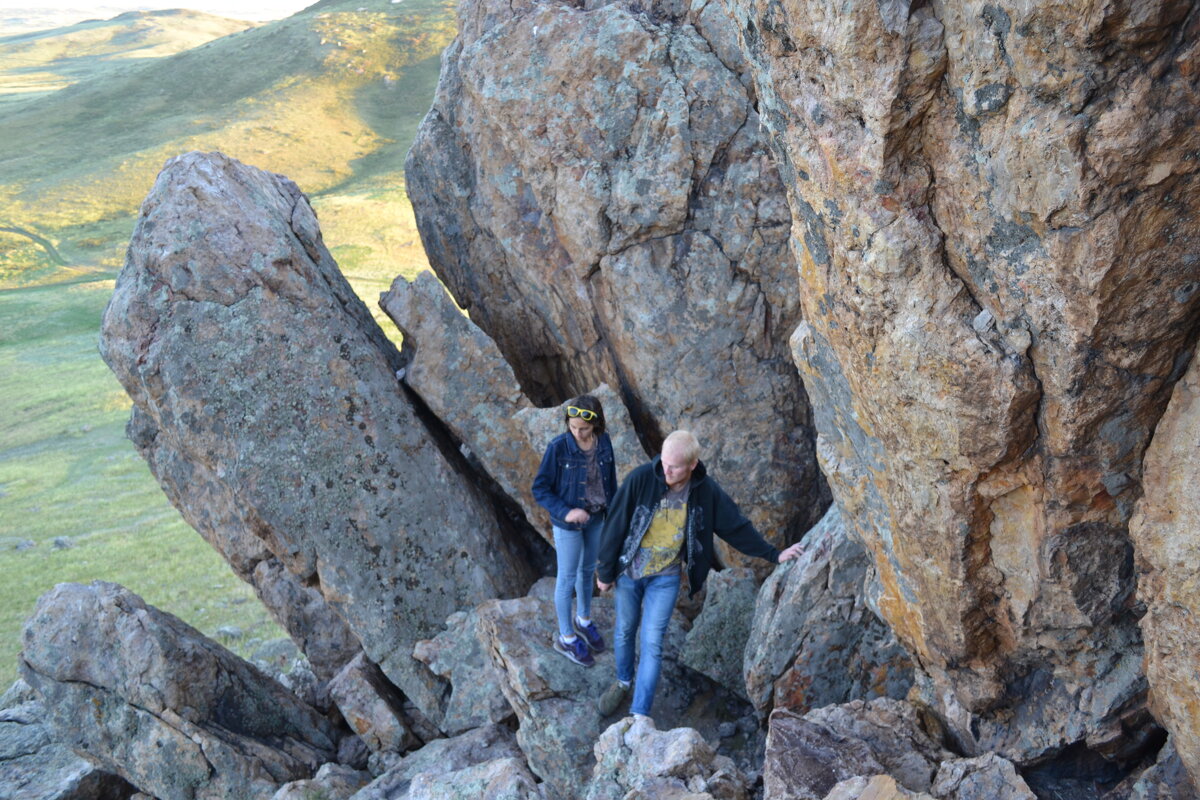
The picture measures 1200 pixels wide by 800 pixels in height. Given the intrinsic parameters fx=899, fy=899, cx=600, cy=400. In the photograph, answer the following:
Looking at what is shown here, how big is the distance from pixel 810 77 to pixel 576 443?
6.14 m

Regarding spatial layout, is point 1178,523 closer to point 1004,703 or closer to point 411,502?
point 1004,703

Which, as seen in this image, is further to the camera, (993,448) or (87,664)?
(87,664)

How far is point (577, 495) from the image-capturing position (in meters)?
12.5

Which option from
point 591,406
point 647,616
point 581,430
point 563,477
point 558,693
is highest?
point 591,406

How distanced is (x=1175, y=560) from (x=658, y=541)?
5.67m

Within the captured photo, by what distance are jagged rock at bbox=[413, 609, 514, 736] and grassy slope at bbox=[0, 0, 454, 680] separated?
12.6 m

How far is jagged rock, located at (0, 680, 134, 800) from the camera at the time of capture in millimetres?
15164

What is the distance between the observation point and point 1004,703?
31.2ft

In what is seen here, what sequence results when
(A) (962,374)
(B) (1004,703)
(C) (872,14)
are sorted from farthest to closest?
(B) (1004,703) → (A) (962,374) → (C) (872,14)

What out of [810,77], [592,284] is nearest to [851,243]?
[810,77]

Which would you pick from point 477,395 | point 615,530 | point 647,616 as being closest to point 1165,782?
point 647,616

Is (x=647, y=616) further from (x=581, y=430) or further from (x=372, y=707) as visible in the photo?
(x=372, y=707)

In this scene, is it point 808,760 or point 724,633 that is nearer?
point 808,760

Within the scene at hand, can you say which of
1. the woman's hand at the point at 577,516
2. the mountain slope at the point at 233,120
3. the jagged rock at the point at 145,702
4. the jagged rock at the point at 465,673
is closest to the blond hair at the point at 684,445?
the woman's hand at the point at 577,516
